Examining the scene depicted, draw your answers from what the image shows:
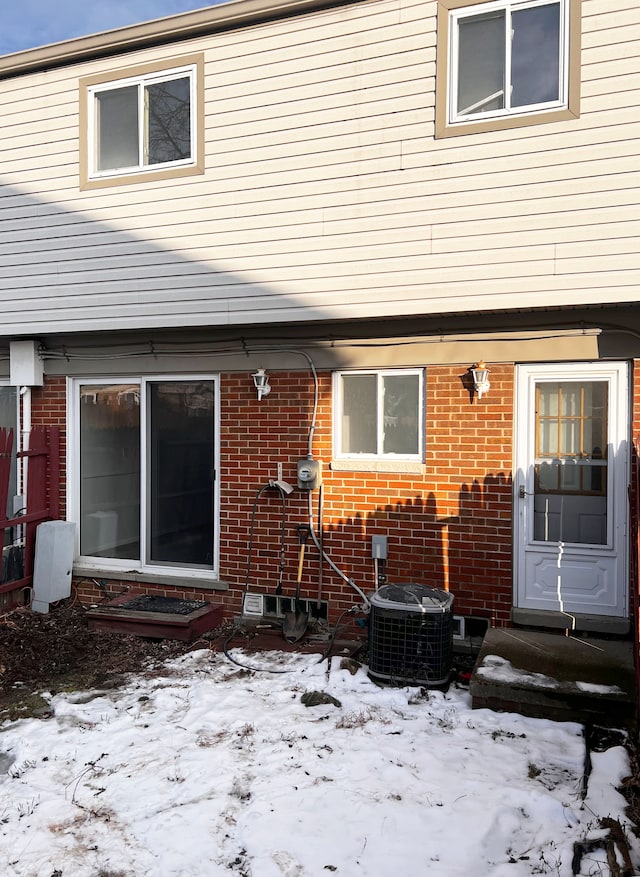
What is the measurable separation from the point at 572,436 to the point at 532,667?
1961mm

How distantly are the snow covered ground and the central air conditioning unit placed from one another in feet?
0.56

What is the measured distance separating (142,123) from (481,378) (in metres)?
4.17

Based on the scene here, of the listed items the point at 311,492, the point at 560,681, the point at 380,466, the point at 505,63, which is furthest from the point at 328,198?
the point at 560,681

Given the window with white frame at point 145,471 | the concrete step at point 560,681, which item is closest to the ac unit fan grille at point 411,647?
the concrete step at point 560,681

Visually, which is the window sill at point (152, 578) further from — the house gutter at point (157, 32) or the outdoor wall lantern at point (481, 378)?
the house gutter at point (157, 32)

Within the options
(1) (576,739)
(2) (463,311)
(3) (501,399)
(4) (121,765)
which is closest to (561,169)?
(2) (463,311)

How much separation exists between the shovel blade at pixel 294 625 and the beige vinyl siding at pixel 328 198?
8.98 feet

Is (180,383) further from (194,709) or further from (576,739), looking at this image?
(576,739)

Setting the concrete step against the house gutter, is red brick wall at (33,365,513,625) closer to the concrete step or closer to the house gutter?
the concrete step

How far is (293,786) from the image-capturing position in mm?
3754

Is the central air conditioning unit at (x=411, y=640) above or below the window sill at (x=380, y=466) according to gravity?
below

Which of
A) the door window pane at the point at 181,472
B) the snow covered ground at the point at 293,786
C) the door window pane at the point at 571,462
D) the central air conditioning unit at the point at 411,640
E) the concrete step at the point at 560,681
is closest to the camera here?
the snow covered ground at the point at 293,786

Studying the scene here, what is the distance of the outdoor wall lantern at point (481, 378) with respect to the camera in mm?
5863

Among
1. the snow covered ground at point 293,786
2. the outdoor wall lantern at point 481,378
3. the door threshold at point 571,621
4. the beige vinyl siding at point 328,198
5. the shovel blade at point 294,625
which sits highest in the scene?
the beige vinyl siding at point 328,198
